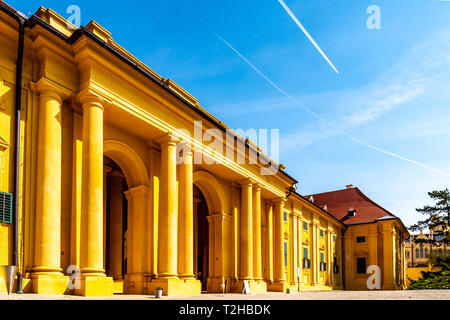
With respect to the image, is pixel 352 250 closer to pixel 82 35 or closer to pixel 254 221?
pixel 254 221

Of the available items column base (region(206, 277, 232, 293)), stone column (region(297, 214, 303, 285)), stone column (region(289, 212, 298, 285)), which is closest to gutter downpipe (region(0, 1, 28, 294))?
column base (region(206, 277, 232, 293))

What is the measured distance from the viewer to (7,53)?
13719 millimetres

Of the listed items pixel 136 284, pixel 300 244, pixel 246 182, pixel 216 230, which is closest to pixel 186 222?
pixel 136 284

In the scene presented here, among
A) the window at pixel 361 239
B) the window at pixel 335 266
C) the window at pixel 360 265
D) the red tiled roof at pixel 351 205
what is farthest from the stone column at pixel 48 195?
the window at pixel 361 239

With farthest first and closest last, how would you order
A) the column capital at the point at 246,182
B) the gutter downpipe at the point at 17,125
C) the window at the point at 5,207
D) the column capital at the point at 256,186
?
1. the column capital at the point at 256,186
2. the column capital at the point at 246,182
3. the gutter downpipe at the point at 17,125
4. the window at the point at 5,207

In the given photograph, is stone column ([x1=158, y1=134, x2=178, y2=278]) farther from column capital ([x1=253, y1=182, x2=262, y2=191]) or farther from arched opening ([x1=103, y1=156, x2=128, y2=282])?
column capital ([x1=253, y1=182, x2=262, y2=191])

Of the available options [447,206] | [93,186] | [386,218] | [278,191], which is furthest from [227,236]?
[447,206]

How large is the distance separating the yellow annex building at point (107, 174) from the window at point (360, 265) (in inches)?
1033

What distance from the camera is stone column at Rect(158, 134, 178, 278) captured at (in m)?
18.0

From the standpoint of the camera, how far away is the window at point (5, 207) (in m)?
12.5

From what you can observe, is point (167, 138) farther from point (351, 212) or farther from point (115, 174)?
point (351, 212)

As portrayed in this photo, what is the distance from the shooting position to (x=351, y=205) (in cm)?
5866

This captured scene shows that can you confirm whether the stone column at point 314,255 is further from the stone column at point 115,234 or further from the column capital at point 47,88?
the column capital at point 47,88

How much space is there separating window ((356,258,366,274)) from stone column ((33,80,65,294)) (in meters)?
46.6
